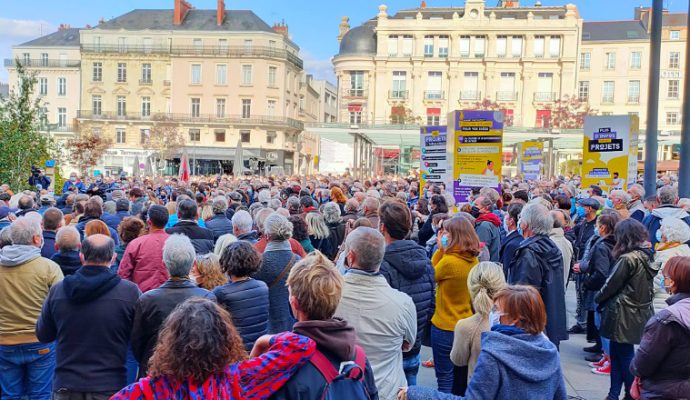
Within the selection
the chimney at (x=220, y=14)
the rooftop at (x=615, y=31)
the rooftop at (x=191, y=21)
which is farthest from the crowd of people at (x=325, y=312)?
the rooftop at (x=615, y=31)

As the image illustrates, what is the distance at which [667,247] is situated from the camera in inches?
206

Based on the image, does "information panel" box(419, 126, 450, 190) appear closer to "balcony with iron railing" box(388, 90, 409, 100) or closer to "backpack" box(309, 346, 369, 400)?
"backpack" box(309, 346, 369, 400)

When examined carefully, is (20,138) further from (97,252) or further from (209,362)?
(209,362)

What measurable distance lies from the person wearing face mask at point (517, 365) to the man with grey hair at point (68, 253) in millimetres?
3174

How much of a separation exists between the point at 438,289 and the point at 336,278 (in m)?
2.18

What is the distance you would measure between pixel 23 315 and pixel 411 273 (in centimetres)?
279

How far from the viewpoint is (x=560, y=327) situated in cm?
545

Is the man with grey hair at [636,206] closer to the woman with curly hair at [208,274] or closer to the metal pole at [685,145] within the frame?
the metal pole at [685,145]

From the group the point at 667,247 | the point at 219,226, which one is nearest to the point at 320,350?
the point at 667,247

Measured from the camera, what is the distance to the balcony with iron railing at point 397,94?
219ft

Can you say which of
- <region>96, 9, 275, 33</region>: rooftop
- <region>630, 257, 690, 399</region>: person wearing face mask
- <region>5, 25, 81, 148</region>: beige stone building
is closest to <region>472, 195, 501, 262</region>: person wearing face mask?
<region>630, 257, 690, 399</region>: person wearing face mask

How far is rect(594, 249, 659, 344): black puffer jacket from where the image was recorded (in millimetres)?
5156

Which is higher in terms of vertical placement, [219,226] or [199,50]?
[199,50]

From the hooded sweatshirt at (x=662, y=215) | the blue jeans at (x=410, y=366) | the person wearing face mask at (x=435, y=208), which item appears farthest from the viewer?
the person wearing face mask at (x=435, y=208)
